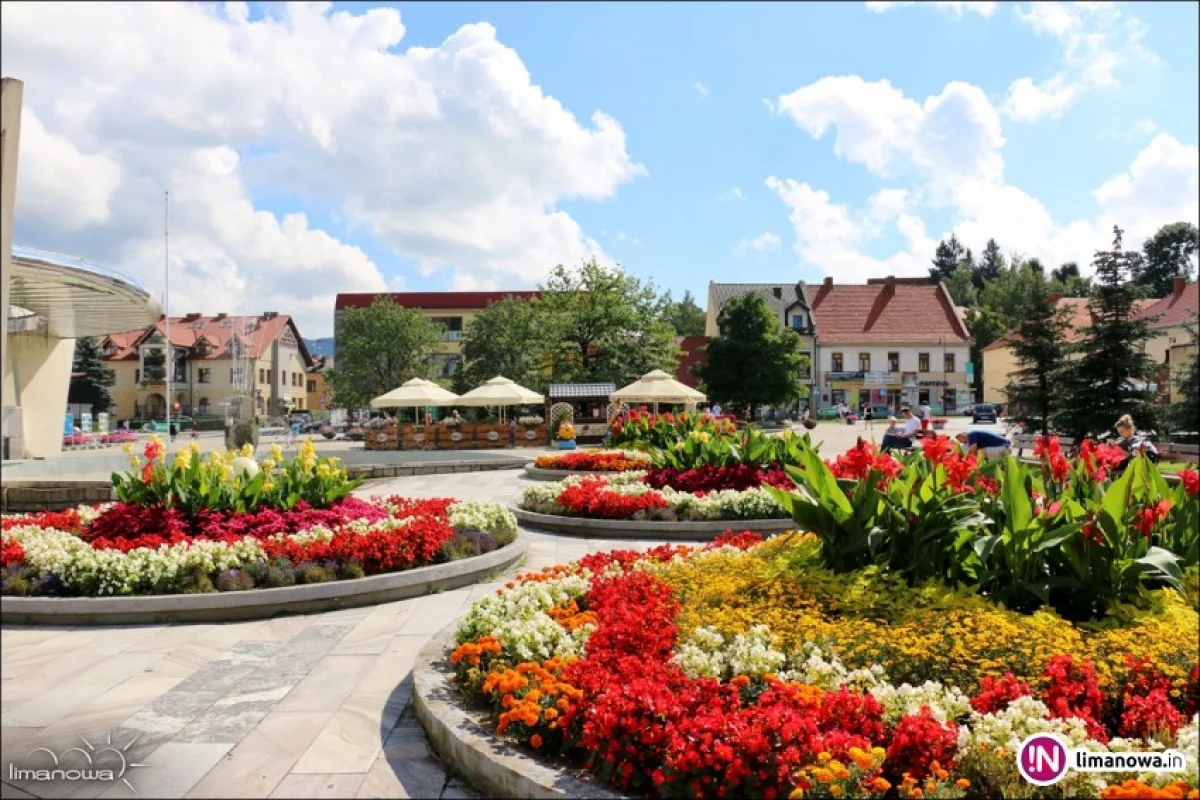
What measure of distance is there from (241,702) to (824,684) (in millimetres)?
3427

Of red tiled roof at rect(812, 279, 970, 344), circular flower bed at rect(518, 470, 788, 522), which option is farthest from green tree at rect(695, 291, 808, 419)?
circular flower bed at rect(518, 470, 788, 522)

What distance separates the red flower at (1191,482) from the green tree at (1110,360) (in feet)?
58.7

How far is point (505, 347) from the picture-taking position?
52.1 m

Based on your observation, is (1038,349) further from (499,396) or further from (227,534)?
(227,534)

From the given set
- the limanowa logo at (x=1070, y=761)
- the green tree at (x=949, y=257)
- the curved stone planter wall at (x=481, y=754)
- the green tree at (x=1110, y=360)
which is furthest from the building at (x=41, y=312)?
the green tree at (x=949, y=257)

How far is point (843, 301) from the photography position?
7219 cm

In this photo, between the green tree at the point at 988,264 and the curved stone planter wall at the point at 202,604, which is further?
the green tree at the point at 988,264

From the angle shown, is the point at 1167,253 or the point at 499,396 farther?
the point at 1167,253

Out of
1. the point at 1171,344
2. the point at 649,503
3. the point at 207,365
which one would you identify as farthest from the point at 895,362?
the point at 649,503

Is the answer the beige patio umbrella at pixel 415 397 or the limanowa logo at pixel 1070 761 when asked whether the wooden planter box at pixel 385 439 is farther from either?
the limanowa logo at pixel 1070 761

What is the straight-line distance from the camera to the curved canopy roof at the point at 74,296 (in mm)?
11948

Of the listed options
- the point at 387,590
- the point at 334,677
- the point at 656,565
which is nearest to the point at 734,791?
the point at 334,677

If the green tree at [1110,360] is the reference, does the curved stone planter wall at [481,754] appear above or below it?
below

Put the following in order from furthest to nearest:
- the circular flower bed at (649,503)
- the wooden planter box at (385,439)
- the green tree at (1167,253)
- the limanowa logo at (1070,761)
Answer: the green tree at (1167,253), the wooden planter box at (385,439), the circular flower bed at (649,503), the limanowa logo at (1070,761)
